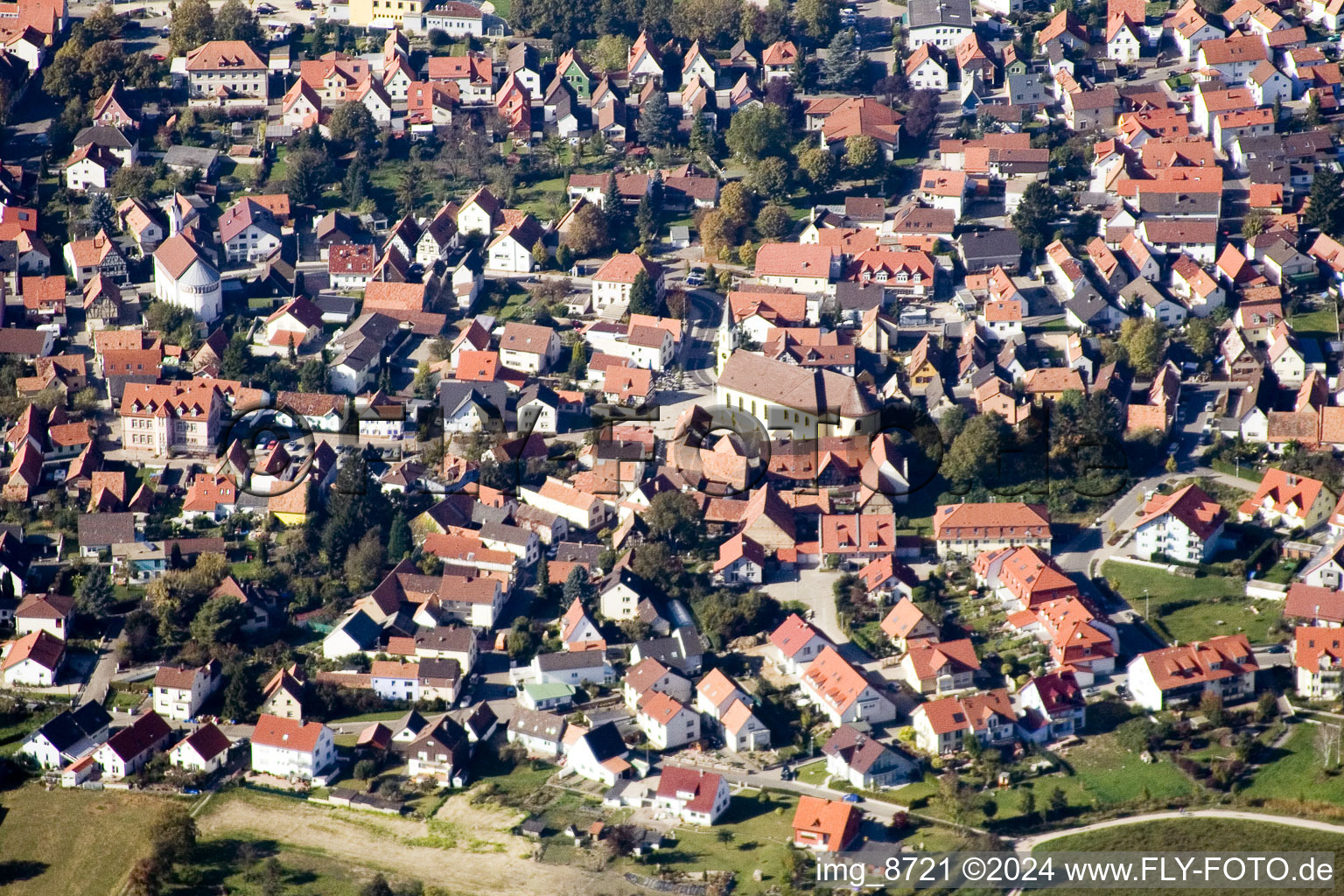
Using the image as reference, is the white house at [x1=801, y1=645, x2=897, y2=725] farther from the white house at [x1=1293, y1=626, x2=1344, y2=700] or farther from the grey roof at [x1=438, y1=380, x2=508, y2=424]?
the grey roof at [x1=438, y1=380, x2=508, y2=424]

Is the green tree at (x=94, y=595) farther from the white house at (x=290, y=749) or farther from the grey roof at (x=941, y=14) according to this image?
the grey roof at (x=941, y=14)

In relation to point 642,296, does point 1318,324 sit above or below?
below

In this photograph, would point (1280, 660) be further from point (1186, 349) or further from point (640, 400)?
point (640, 400)

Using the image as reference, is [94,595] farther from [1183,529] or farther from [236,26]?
[236,26]

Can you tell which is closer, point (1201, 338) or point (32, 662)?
point (32, 662)

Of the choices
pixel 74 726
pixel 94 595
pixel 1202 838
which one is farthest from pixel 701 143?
pixel 1202 838

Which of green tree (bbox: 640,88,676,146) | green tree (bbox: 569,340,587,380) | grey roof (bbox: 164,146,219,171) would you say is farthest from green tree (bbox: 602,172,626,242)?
grey roof (bbox: 164,146,219,171)

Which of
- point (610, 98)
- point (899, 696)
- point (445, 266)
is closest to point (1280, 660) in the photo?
point (899, 696)
